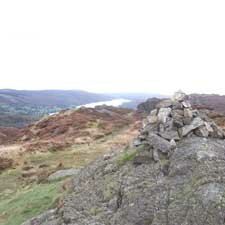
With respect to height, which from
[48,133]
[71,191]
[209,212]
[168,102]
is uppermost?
[168,102]

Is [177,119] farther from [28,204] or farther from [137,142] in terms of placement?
[28,204]

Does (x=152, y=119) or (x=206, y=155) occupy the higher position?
(x=152, y=119)

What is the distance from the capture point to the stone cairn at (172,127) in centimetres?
2175

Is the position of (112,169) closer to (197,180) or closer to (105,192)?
(105,192)

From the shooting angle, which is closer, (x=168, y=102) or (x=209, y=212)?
(x=209, y=212)

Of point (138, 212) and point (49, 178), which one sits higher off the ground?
point (138, 212)

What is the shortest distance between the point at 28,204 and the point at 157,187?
416 inches

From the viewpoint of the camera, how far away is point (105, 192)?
20.7m

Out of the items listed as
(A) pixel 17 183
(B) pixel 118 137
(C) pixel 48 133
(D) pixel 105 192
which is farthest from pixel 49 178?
(C) pixel 48 133

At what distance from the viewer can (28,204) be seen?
27.2 m

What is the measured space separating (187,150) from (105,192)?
385cm

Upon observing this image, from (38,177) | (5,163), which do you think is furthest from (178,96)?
(5,163)

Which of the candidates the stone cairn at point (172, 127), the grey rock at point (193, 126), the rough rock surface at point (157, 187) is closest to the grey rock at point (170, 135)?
the stone cairn at point (172, 127)

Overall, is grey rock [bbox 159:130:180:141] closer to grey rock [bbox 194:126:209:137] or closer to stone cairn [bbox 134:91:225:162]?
stone cairn [bbox 134:91:225:162]
